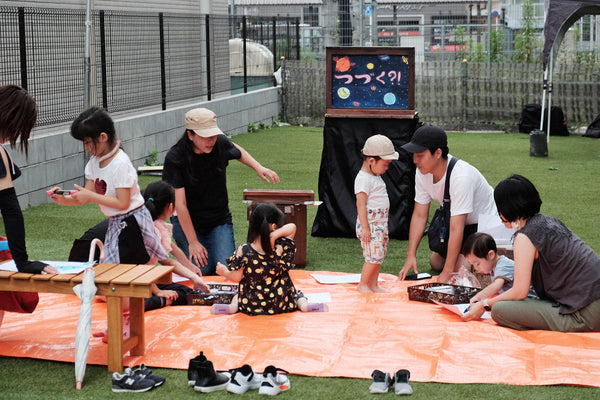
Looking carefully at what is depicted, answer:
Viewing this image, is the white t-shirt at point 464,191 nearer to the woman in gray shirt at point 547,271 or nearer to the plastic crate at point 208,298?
the woman in gray shirt at point 547,271

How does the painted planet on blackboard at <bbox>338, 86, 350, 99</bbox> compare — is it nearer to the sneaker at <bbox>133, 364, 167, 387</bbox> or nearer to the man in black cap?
the man in black cap

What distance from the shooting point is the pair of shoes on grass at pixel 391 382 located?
425 cm

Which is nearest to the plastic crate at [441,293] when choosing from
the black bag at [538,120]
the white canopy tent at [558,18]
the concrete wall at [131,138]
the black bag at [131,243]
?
the black bag at [131,243]

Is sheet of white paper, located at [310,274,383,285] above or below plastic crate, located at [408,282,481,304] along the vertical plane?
below

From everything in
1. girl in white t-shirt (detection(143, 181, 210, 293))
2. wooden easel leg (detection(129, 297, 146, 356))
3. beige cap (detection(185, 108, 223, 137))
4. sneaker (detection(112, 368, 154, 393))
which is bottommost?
sneaker (detection(112, 368, 154, 393))

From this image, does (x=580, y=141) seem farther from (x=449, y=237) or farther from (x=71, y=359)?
(x=71, y=359)

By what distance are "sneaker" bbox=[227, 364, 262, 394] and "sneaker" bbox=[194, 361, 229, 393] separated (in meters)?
0.06

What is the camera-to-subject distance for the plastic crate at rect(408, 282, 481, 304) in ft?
19.5

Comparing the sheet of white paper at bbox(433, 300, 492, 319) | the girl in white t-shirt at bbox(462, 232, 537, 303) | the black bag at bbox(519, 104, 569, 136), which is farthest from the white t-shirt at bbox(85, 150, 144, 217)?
the black bag at bbox(519, 104, 569, 136)

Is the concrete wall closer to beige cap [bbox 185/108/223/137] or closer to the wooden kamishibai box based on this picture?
the wooden kamishibai box

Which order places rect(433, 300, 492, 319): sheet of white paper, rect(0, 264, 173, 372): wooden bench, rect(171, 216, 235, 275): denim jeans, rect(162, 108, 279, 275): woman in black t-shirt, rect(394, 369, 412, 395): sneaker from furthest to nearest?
rect(171, 216, 235, 275): denim jeans
rect(162, 108, 279, 275): woman in black t-shirt
rect(433, 300, 492, 319): sheet of white paper
rect(0, 264, 173, 372): wooden bench
rect(394, 369, 412, 395): sneaker

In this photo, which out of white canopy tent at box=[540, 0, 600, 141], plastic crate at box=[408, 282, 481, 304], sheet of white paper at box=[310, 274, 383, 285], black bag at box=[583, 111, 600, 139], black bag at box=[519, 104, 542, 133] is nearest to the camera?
plastic crate at box=[408, 282, 481, 304]

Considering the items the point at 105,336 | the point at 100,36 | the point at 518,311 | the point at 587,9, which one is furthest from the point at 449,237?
the point at 587,9

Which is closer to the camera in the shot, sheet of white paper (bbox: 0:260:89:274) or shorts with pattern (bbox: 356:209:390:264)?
sheet of white paper (bbox: 0:260:89:274)
